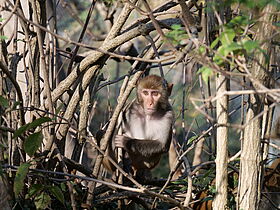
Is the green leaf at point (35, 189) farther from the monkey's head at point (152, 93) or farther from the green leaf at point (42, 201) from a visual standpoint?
the monkey's head at point (152, 93)

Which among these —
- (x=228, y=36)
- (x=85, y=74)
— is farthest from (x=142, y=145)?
(x=228, y=36)

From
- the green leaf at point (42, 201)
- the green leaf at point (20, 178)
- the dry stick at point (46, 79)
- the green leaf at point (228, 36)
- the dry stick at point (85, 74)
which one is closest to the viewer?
the green leaf at point (228, 36)

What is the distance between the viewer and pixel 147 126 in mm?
5203

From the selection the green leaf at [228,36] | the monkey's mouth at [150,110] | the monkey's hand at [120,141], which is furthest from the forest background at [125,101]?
the monkey's mouth at [150,110]

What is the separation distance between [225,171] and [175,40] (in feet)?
3.73

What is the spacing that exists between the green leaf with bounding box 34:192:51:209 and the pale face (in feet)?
6.02

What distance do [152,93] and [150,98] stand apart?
52mm

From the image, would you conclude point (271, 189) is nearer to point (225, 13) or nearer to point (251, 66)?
point (251, 66)

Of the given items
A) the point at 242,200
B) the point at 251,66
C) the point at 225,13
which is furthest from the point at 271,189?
the point at 225,13

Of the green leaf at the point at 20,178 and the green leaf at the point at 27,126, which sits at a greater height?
the green leaf at the point at 27,126

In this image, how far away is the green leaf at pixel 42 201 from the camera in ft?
10.6

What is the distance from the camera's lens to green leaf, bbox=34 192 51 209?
3232mm

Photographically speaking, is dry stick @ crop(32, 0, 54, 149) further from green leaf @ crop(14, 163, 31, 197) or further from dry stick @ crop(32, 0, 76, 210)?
green leaf @ crop(14, 163, 31, 197)

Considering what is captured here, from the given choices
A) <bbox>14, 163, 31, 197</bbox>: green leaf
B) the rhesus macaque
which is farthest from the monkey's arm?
<bbox>14, 163, 31, 197</bbox>: green leaf
